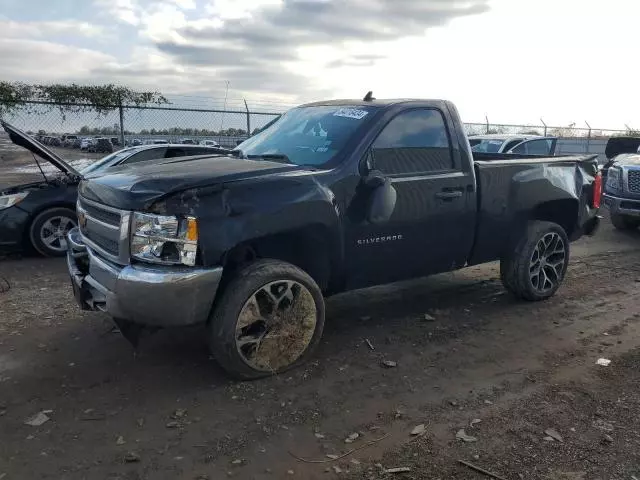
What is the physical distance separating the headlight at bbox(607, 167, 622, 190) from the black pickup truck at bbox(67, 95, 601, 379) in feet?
16.8

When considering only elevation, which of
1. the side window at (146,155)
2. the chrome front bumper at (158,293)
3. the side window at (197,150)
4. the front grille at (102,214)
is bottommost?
the chrome front bumper at (158,293)

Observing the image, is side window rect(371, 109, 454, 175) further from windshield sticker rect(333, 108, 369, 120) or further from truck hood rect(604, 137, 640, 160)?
truck hood rect(604, 137, 640, 160)

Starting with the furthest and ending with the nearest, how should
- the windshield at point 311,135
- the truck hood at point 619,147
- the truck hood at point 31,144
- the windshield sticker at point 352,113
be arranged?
the truck hood at point 619,147 → the truck hood at point 31,144 → the windshield sticker at point 352,113 → the windshield at point 311,135

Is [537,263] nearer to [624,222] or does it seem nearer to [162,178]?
[162,178]

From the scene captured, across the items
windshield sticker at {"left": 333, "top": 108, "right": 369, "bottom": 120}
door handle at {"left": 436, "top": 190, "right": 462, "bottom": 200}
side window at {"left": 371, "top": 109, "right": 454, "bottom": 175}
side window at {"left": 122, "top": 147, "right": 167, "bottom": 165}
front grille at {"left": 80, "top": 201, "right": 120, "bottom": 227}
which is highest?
windshield sticker at {"left": 333, "top": 108, "right": 369, "bottom": 120}

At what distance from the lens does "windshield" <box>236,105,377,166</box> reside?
4.59 meters

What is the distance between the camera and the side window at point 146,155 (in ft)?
28.5

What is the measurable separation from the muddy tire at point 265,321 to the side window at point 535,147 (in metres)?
8.52

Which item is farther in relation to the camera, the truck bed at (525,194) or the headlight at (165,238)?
the truck bed at (525,194)

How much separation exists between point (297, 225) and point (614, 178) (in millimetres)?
8310

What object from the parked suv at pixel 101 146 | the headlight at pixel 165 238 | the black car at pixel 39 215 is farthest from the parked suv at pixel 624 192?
the parked suv at pixel 101 146

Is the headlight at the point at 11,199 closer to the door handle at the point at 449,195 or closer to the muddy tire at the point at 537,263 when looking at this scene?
the door handle at the point at 449,195

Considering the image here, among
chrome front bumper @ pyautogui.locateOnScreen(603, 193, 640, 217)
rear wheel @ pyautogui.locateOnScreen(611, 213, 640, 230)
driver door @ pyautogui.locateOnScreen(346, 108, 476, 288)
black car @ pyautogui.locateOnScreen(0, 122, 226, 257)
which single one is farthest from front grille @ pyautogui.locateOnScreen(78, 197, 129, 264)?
rear wheel @ pyautogui.locateOnScreen(611, 213, 640, 230)

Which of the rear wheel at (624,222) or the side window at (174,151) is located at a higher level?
the side window at (174,151)
